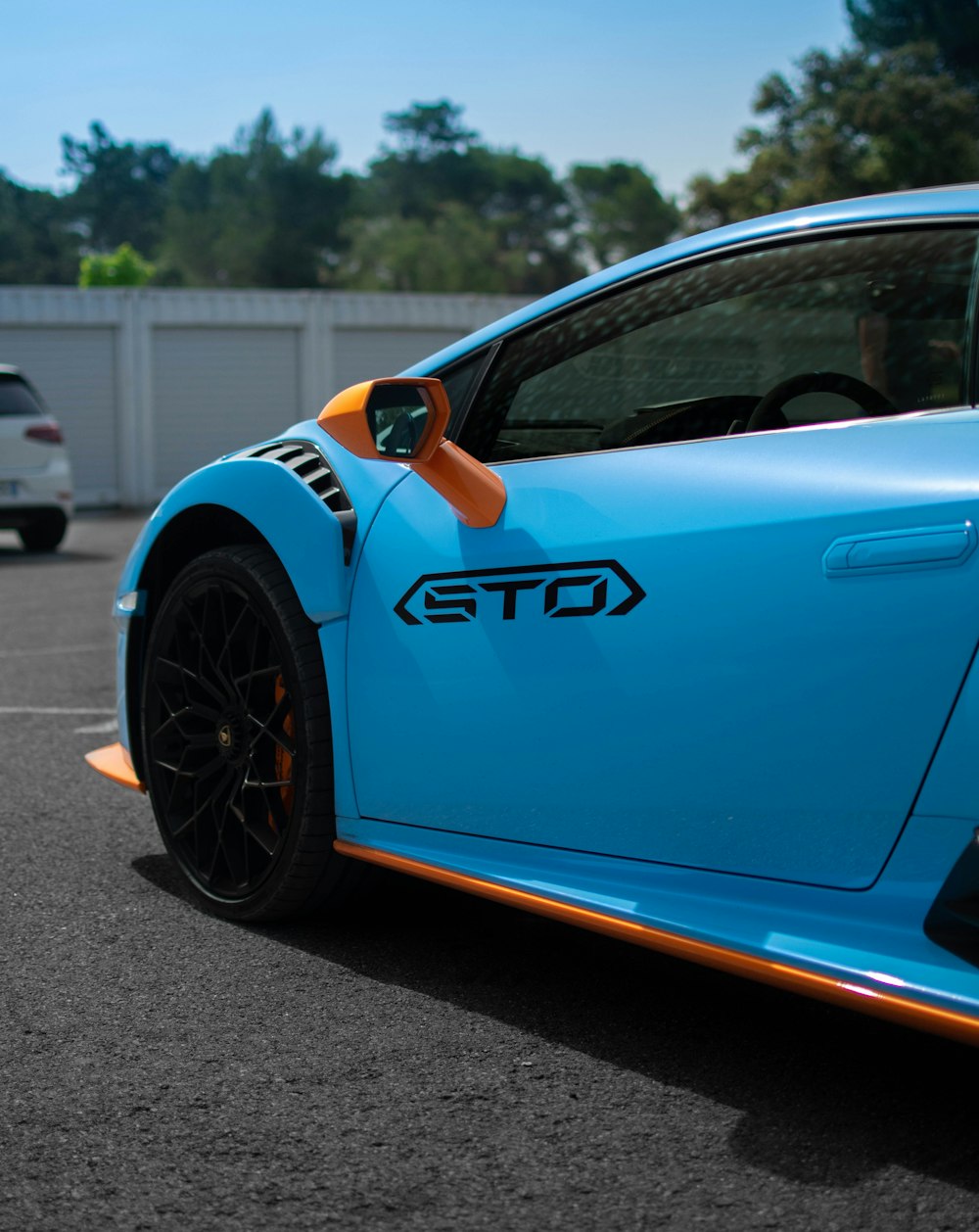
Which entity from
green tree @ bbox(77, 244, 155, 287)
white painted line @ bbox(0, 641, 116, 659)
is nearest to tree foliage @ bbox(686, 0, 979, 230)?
white painted line @ bbox(0, 641, 116, 659)

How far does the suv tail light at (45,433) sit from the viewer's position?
43.0 feet

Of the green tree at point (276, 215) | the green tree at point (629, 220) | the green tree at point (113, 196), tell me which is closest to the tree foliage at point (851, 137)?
the green tree at point (276, 215)

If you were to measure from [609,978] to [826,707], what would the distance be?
95 centimetres

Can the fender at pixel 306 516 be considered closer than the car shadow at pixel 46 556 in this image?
Yes

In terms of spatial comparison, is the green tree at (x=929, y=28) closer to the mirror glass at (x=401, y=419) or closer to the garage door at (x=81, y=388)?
the garage door at (x=81, y=388)

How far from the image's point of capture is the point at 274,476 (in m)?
3.05

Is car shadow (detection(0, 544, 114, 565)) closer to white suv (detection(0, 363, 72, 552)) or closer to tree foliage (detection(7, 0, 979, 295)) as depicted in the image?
white suv (detection(0, 363, 72, 552))

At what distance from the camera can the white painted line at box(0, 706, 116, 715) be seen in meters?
5.60

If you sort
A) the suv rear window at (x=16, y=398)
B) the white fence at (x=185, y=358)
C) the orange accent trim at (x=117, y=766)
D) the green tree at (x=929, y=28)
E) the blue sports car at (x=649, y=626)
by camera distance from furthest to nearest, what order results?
the green tree at (x=929, y=28) < the white fence at (x=185, y=358) < the suv rear window at (x=16, y=398) < the orange accent trim at (x=117, y=766) < the blue sports car at (x=649, y=626)

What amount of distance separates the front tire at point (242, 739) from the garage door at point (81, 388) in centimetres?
2114

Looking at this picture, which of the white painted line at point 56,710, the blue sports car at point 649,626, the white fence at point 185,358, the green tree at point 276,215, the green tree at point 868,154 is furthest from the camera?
the green tree at point 276,215

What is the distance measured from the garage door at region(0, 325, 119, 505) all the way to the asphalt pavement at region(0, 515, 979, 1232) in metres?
21.2

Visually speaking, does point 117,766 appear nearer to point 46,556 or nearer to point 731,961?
point 731,961

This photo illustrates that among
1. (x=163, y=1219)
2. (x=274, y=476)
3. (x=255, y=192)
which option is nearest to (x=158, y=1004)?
(x=163, y=1219)
